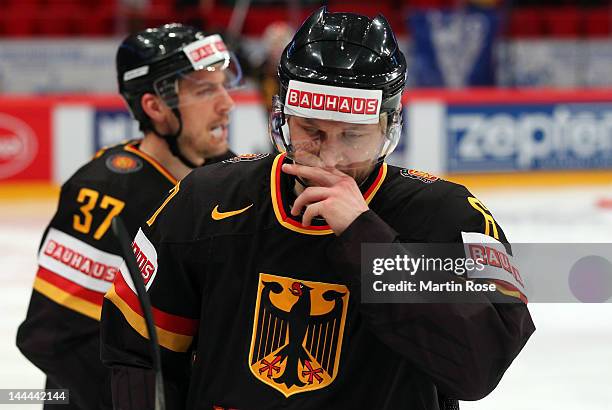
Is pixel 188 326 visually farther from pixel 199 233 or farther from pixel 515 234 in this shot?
pixel 515 234

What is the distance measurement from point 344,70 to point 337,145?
10cm

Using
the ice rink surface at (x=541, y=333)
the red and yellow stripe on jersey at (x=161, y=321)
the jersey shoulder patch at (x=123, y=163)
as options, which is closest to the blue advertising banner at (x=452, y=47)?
the ice rink surface at (x=541, y=333)

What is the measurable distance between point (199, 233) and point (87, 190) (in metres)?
0.84

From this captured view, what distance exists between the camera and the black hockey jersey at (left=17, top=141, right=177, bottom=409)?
216 centimetres

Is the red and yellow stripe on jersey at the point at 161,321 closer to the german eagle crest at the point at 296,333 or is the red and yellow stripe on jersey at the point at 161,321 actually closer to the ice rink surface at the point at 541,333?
the german eagle crest at the point at 296,333

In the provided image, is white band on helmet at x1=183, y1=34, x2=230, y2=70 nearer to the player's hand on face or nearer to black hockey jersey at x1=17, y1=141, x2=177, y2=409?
black hockey jersey at x1=17, y1=141, x2=177, y2=409

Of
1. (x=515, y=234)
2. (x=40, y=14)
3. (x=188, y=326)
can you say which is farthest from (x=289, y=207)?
(x=40, y=14)

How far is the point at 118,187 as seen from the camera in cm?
222

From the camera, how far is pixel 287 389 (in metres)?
1.38

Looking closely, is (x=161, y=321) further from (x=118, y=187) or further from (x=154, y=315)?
(x=118, y=187)

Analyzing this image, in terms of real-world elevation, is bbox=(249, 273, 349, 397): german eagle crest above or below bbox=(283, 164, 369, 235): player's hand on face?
below

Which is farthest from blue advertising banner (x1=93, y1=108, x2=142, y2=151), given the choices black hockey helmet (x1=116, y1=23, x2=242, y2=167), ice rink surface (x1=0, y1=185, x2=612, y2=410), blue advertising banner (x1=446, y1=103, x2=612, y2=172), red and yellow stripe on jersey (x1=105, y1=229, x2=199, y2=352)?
red and yellow stripe on jersey (x1=105, y1=229, x2=199, y2=352)

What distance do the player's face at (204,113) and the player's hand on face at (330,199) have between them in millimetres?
1044

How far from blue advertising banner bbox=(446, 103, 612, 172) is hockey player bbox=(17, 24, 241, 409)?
6.20 m
